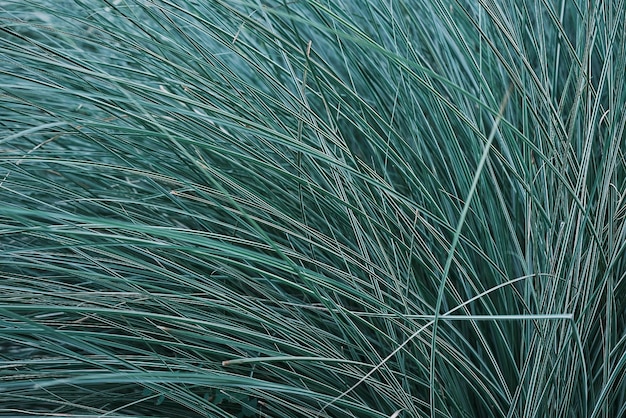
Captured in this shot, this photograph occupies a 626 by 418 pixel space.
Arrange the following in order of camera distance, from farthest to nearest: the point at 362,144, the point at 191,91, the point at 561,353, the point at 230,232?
the point at 362,144 < the point at 230,232 < the point at 191,91 < the point at 561,353

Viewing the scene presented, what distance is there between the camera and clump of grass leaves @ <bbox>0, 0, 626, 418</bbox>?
1.00m

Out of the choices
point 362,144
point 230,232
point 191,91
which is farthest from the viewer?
point 362,144

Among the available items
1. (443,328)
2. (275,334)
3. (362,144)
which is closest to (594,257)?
(443,328)

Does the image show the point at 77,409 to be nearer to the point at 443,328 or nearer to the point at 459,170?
the point at 443,328

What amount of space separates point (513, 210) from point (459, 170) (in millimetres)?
118

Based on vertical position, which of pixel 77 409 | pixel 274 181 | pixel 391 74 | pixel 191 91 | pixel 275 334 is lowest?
pixel 77 409

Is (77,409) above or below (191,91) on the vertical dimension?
below

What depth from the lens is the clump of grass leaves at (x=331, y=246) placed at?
100cm

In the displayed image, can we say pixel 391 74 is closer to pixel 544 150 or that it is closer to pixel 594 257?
pixel 544 150

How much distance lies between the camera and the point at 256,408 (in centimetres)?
119

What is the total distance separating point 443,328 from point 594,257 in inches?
11.0

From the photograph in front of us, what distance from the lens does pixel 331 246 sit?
110cm

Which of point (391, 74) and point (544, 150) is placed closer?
point (544, 150)

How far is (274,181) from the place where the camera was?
136 centimetres
